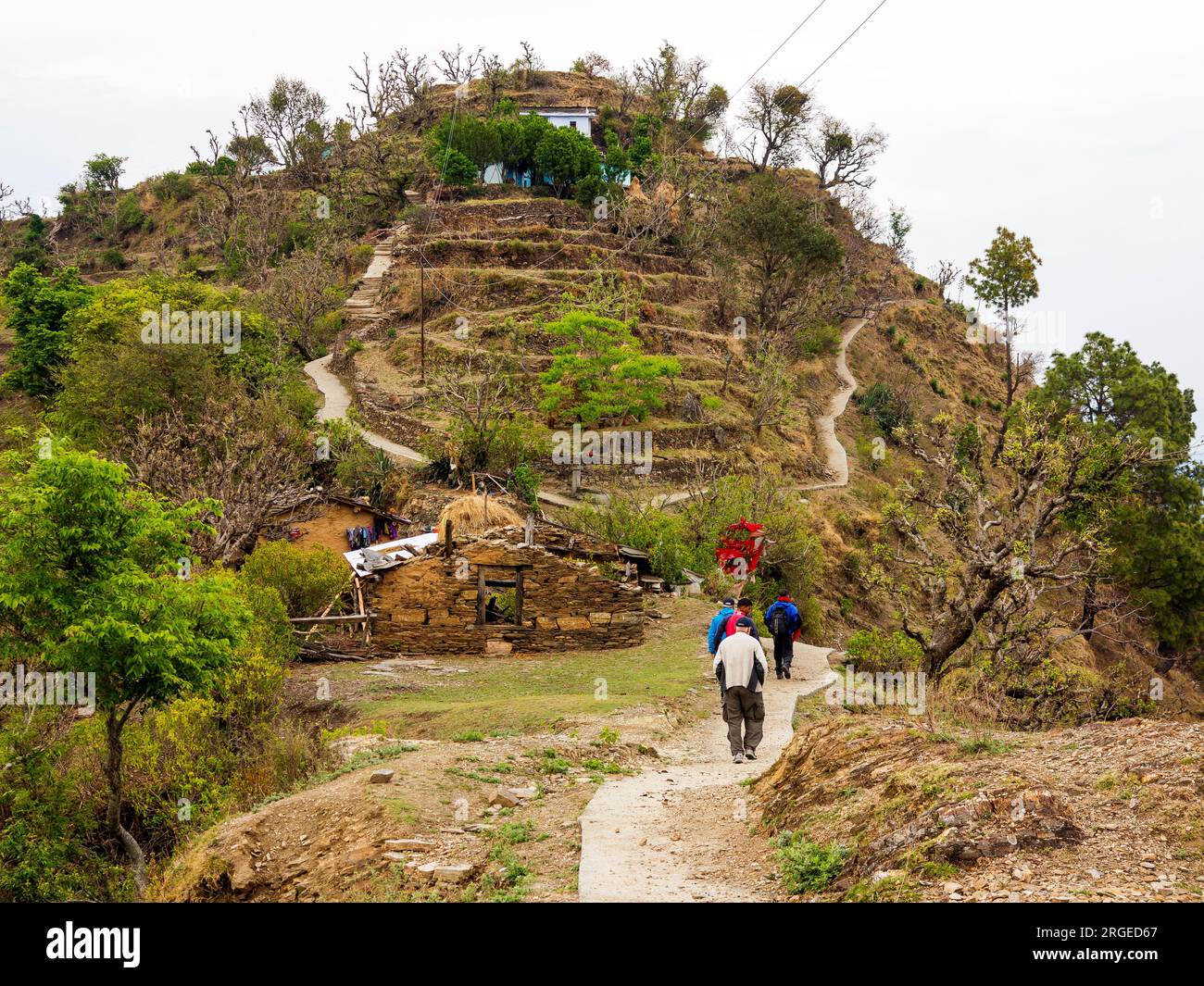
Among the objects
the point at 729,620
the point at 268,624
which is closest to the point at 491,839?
the point at 729,620

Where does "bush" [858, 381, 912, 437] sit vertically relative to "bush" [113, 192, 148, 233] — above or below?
below

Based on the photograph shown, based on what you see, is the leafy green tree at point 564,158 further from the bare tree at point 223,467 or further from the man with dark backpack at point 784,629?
the man with dark backpack at point 784,629

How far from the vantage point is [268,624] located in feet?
64.1

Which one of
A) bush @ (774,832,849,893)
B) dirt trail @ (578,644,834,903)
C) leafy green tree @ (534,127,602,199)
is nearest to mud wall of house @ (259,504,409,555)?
dirt trail @ (578,644,834,903)

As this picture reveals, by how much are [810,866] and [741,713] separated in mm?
5164

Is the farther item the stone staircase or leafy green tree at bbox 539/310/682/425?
the stone staircase

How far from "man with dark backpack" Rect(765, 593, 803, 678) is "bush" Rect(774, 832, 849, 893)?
1123 cm

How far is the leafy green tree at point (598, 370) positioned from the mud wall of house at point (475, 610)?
Result: 18.7 metres

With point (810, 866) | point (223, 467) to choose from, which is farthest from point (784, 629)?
point (223, 467)

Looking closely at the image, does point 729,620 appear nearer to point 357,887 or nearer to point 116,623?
point 357,887

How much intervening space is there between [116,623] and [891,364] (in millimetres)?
61339

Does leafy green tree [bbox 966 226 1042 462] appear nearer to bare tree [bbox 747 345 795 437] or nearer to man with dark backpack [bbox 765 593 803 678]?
bare tree [bbox 747 345 795 437]

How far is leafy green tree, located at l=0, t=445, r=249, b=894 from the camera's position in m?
13.5
